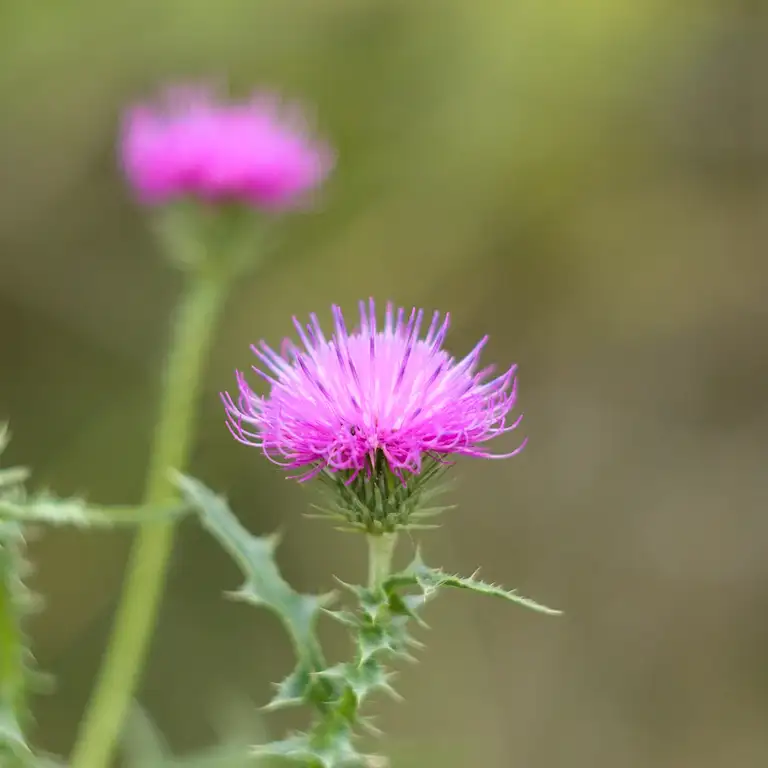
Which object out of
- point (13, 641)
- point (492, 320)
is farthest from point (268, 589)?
point (492, 320)

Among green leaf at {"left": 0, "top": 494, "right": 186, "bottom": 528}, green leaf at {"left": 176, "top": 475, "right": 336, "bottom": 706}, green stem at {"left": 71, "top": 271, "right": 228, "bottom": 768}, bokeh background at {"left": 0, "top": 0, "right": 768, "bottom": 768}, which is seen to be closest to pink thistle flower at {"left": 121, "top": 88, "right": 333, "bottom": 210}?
green stem at {"left": 71, "top": 271, "right": 228, "bottom": 768}

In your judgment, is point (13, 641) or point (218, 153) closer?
point (13, 641)

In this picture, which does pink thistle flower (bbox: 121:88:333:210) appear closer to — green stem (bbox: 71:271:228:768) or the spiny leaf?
green stem (bbox: 71:271:228:768)

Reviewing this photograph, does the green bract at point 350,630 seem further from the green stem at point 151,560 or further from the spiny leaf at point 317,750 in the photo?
the green stem at point 151,560

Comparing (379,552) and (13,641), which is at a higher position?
(379,552)

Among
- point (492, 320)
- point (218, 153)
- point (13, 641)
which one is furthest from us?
point (492, 320)

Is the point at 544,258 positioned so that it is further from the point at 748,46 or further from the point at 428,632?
the point at 428,632

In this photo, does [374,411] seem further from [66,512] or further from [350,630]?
[66,512]

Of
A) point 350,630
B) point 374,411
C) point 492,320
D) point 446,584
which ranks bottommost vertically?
point 350,630
